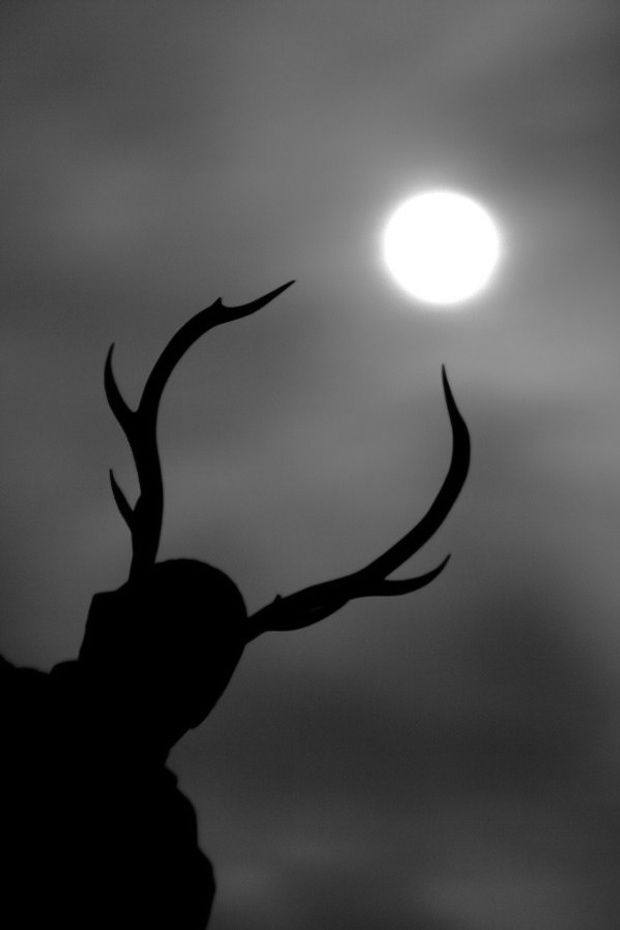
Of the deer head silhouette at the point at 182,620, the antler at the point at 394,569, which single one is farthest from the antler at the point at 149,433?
the antler at the point at 394,569

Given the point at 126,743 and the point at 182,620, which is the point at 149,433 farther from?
the point at 126,743

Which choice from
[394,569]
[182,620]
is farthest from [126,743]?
[394,569]

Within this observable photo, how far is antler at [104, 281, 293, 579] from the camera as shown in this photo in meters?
5.37

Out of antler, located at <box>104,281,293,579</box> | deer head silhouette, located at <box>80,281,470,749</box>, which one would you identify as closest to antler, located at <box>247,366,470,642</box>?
deer head silhouette, located at <box>80,281,470,749</box>

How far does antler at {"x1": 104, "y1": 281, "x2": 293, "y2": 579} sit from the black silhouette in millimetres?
20

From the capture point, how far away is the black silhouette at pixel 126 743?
14.5ft

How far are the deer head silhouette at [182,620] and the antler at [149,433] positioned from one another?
0.01 meters

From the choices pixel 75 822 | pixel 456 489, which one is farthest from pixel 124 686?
pixel 456 489

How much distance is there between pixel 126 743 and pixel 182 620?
0.60 meters

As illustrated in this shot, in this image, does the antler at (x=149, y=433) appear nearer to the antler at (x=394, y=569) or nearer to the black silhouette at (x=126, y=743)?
the black silhouette at (x=126, y=743)

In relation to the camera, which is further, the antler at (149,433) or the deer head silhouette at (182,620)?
the antler at (149,433)

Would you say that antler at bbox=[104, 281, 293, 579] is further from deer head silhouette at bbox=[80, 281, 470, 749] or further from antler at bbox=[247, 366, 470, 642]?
antler at bbox=[247, 366, 470, 642]

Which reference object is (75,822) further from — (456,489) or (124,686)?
(456,489)

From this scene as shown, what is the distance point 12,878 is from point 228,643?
1389 millimetres
